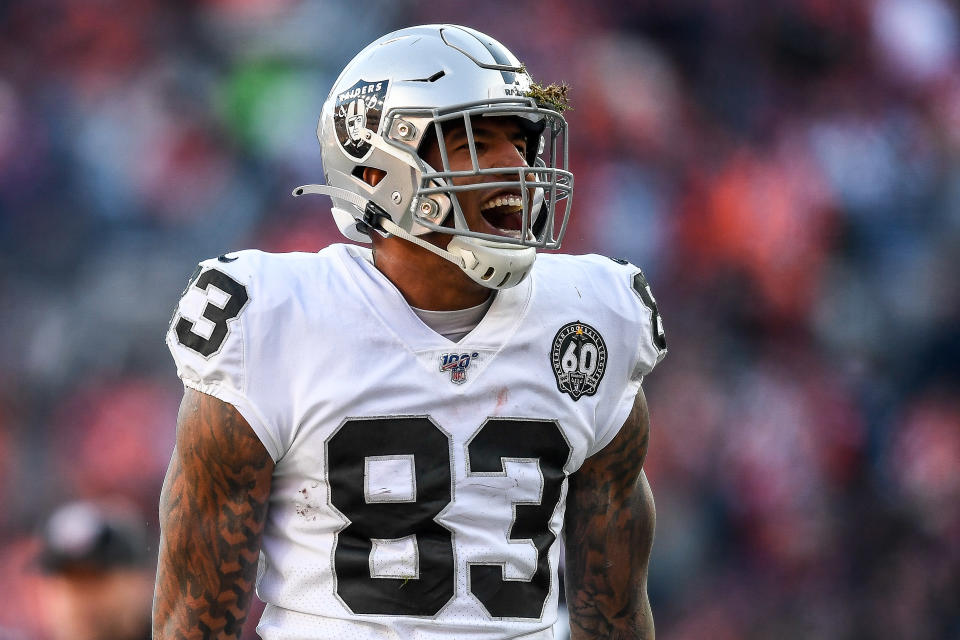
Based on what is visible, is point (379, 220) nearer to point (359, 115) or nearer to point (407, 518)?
point (359, 115)

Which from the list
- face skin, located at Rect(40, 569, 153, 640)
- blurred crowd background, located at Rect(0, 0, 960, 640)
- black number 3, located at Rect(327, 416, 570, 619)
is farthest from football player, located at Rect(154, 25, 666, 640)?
blurred crowd background, located at Rect(0, 0, 960, 640)

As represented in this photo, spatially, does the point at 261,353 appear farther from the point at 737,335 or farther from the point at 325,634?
the point at 737,335

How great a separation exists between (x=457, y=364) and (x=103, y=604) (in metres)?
1.33

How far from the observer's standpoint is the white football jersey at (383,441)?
170 centimetres

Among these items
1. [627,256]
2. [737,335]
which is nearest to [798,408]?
[737,335]

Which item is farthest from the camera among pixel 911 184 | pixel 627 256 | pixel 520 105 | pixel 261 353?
pixel 911 184

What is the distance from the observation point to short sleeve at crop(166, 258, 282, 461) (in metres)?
1.67

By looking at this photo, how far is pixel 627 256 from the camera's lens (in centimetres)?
405

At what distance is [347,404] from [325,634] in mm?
331

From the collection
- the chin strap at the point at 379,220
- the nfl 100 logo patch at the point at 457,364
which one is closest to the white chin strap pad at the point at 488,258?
the chin strap at the point at 379,220

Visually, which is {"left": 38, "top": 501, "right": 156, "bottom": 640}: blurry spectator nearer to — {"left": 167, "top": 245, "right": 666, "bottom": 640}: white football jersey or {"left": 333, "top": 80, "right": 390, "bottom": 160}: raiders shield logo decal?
{"left": 167, "top": 245, "right": 666, "bottom": 640}: white football jersey

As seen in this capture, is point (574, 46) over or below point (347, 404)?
over

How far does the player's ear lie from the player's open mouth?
0.18m

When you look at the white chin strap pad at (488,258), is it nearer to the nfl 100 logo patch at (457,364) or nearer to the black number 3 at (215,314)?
the nfl 100 logo patch at (457,364)
